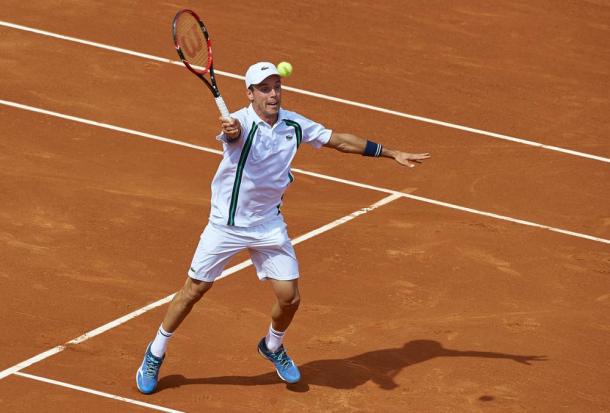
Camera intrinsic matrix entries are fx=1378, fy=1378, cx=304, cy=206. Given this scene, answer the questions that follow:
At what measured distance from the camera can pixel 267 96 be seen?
10547mm

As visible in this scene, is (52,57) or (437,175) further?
(52,57)

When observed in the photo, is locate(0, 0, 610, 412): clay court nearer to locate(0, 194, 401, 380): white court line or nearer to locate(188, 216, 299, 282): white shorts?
locate(0, 194, 401, 380): white court line

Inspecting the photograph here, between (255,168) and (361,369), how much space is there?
7.66 ft

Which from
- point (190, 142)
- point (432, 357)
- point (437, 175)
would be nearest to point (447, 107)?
point (437, 175)

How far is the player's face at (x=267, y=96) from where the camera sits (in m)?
10.5

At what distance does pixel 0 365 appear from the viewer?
11383 mm

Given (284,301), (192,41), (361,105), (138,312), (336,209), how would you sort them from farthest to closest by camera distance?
(361,105), (336,209), (138,312), (192,41), (284,301)

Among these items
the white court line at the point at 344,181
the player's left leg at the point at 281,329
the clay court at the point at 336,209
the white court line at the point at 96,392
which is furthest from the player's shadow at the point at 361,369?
the white court line at the point at 344,181

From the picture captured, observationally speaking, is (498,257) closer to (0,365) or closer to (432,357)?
(432,357)

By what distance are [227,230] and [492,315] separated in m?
3.36

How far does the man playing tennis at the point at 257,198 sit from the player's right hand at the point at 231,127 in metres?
0.03

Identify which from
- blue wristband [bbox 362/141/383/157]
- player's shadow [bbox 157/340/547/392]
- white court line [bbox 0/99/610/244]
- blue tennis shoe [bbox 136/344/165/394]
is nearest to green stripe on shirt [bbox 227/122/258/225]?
blue wristband [bbox 362/141/383/157]

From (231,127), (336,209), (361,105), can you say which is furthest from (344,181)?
(231,127)

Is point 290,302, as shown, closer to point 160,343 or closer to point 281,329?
point 281,329
